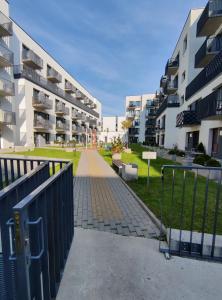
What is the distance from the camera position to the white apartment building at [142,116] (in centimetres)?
5478

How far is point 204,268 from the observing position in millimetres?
2676

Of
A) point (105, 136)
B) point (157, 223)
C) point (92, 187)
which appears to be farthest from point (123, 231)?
point (105, 136)

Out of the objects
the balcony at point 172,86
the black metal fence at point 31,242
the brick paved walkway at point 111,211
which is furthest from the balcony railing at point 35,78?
the black metal fence at point 31,242

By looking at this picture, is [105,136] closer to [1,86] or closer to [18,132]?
[18,132]

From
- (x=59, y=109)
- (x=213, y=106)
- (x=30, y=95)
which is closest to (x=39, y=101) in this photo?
(x=30, y=95)

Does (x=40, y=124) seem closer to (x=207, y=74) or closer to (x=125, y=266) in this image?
(x=207, y=74)

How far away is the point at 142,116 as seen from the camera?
56.5 m

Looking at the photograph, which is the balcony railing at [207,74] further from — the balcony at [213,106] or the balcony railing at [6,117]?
the balcony railing at [6,117]

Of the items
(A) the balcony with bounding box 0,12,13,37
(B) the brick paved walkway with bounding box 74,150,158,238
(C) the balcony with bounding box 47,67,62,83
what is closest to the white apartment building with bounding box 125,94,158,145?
(C) the balcony with bounding box 47,67,62,83

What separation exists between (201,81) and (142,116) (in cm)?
4040

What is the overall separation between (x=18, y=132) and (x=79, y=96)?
2824cm

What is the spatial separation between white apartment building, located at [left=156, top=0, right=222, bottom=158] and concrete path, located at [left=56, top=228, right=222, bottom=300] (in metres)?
11.5

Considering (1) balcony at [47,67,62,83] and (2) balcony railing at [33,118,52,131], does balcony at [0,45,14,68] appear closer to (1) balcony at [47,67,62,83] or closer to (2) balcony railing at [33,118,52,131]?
(2) balcony railing at [33,118,52,131]

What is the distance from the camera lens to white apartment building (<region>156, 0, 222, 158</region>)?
13.3m
